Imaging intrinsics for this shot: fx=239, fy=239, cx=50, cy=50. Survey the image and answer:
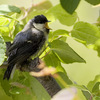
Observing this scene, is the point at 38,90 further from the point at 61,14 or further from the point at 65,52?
the point at 61,14

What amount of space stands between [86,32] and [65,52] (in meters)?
0.09

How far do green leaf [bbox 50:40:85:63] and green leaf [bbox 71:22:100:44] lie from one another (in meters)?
0.06

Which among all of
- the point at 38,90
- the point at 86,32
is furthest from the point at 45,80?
the point at 86,32

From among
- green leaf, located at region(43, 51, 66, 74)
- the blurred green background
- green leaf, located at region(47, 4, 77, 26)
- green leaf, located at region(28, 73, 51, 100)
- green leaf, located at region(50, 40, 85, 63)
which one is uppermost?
green leaf, located at region(47, 4, 77, 26)

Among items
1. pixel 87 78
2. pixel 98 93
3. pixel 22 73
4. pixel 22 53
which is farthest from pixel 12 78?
pixel 87 78

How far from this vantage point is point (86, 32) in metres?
0.64

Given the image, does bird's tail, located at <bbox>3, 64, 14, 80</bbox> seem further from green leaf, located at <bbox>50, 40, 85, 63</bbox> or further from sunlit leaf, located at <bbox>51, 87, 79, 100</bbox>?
sunlit leaf, located at <bbox>51, 87, 79, 100</bbox>

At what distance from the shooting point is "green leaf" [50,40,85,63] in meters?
0.60

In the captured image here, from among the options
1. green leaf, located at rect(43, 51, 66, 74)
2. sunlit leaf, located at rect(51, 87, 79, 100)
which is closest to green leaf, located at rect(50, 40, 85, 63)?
green leaf, located at rect(43, 51, 66, 74)

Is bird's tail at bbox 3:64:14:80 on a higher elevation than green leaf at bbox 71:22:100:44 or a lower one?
lower

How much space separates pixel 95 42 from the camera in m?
0.63

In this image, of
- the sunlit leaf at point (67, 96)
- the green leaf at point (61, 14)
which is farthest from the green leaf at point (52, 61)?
the sunlit leaf at point (67, 96)

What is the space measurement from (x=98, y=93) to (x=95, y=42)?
5.5 inches

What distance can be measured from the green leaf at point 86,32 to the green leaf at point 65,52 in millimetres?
57
